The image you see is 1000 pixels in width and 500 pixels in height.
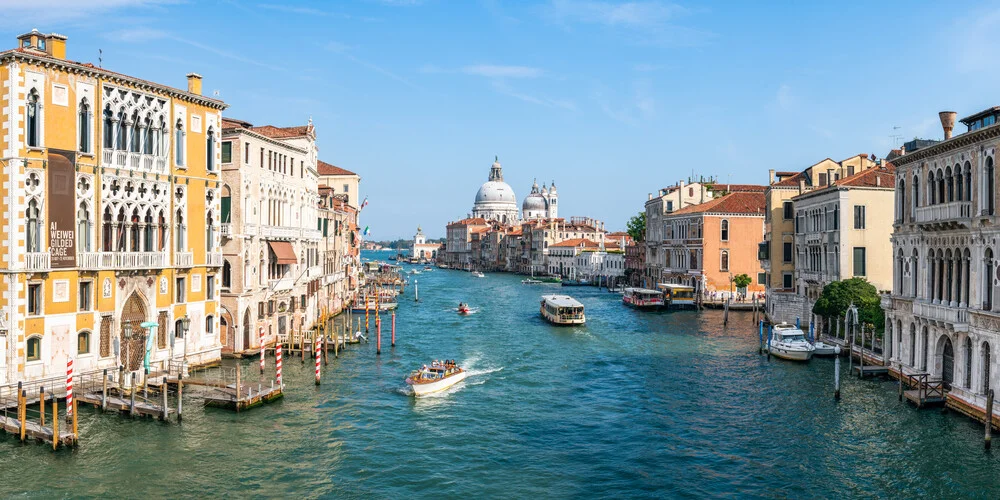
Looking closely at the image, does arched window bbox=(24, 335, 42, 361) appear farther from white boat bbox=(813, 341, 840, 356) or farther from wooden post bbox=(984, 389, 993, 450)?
white boat bbox=(813, 341, 840, 356)

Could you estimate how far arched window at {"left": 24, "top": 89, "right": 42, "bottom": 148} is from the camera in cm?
2102

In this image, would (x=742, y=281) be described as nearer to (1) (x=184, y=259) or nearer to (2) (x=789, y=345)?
(2) (x=789, y=345)

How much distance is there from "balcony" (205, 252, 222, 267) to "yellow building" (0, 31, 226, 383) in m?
0.16

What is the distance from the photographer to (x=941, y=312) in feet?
71.8

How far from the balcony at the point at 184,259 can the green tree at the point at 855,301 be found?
24219mm

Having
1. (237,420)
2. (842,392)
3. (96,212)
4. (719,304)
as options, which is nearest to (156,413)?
(237,420)

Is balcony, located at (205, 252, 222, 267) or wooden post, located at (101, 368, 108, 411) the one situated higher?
balcony, located at (205, 252, 222, 267)

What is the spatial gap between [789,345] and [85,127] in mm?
25546

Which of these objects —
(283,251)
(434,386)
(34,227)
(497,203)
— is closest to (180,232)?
(34,227)

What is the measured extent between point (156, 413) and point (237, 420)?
201cm

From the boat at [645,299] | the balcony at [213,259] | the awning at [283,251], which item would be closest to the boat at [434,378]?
the balcony at [213,259]

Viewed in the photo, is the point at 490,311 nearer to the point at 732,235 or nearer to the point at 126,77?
the point at 732,235

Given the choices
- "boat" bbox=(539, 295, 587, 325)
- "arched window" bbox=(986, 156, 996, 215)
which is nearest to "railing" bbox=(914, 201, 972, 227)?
"arched window" bbox=(986, 156, 996, 215)

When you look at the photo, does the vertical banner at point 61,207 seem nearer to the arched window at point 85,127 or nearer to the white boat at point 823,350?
the arched window at point 85,127
